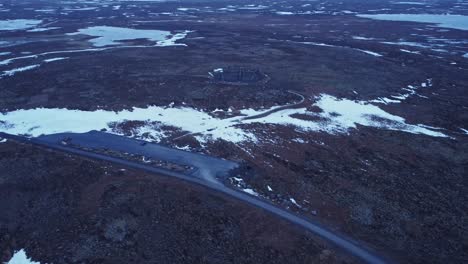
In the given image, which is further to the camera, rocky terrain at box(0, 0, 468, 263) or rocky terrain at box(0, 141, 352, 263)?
rocky terrain at box(0, 0, 468, 263)

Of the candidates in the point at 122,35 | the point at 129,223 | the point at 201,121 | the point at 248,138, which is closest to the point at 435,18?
the point at 122,35

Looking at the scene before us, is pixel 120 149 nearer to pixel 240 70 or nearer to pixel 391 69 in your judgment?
pixel 240 70

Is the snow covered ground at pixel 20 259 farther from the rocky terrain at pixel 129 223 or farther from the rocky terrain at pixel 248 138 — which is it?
the rocky terrain at pixel 248 138

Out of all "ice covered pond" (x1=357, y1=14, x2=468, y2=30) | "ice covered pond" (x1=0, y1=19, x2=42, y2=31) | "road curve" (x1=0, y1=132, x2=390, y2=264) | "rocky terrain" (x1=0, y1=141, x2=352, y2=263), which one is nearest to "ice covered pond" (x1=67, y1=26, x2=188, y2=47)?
"ice covered pond" (x1=0, y1=19, x2=42, y2=31)

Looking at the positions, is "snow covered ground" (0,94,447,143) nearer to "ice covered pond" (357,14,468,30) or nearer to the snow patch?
the snow patch

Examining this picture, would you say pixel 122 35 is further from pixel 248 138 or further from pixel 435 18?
pixel 435 18

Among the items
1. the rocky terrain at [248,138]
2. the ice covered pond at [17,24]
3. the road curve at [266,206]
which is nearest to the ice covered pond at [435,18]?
the rocky terrain at [248,138]
